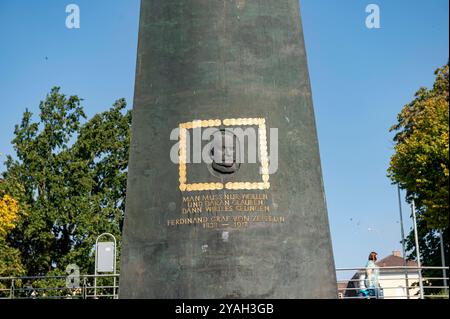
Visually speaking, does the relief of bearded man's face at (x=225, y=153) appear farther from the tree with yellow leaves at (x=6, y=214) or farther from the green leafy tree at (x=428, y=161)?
the tree with yellow leaves at (x=6, y=214)

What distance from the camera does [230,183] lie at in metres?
10.3

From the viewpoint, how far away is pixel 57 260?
42.4 m

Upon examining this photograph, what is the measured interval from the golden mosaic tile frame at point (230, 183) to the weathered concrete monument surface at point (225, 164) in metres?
0.02

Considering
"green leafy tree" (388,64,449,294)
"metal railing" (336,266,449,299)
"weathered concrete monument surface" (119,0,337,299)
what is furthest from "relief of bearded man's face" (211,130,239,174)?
"green leafy tree" (388,64,449,294)

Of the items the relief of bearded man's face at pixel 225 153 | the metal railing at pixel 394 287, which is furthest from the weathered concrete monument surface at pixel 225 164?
the metal railing at pixel 394 287

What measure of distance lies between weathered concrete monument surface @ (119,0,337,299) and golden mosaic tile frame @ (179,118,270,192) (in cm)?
2

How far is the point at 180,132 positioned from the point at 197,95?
67 cm

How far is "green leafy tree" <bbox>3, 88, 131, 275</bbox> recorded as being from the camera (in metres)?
41.2

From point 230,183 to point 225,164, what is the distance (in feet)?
1.02

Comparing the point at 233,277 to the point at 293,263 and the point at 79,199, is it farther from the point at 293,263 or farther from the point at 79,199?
the point at 79,199

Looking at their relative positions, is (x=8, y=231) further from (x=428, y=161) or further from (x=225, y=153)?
(x=225, y=153)

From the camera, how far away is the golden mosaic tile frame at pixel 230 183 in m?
10.3

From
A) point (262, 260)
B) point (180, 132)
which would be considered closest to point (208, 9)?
point (180, 132)
